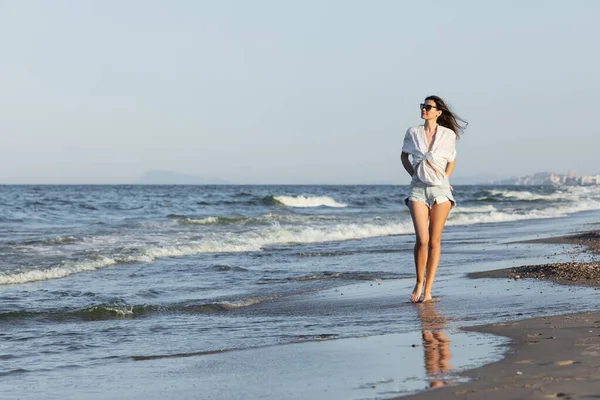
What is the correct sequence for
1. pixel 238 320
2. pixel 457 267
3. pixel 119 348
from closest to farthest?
pixel 119 348 < pixel 238 320 < pixel 457 267

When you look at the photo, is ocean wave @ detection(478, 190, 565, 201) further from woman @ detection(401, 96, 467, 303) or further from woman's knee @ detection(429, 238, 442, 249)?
woman @ detection(401, 96, 467, 303)

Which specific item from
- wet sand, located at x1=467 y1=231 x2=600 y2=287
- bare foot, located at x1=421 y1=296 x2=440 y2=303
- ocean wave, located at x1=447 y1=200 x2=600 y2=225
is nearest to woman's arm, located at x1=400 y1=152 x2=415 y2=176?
bare foot, located at x1=421 y1=296 x2=440 y2=303

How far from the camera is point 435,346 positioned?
478 centimetres

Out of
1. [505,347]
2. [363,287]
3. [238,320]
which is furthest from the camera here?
[363,287]

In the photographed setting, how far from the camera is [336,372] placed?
4219 millimetres

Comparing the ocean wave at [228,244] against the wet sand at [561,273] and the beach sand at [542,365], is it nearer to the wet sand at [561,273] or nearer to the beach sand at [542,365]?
the wet sand at [561,273]

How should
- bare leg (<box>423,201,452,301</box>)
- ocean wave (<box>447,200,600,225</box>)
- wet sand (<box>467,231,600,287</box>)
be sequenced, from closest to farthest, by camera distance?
bare leg (<box>423,201,452,301</box>), wet sand (<box>467,231,600,287</box>), ocean wave (<box>447,200,600,225</box>)

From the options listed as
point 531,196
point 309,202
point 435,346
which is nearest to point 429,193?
point 435,346

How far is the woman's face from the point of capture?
694cm

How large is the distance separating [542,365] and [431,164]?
3108mm

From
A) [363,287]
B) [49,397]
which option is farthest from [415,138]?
[49,397]

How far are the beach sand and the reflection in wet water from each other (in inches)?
5.9

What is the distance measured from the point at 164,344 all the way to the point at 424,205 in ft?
8.60

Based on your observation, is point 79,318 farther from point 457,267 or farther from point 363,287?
point 457,267
